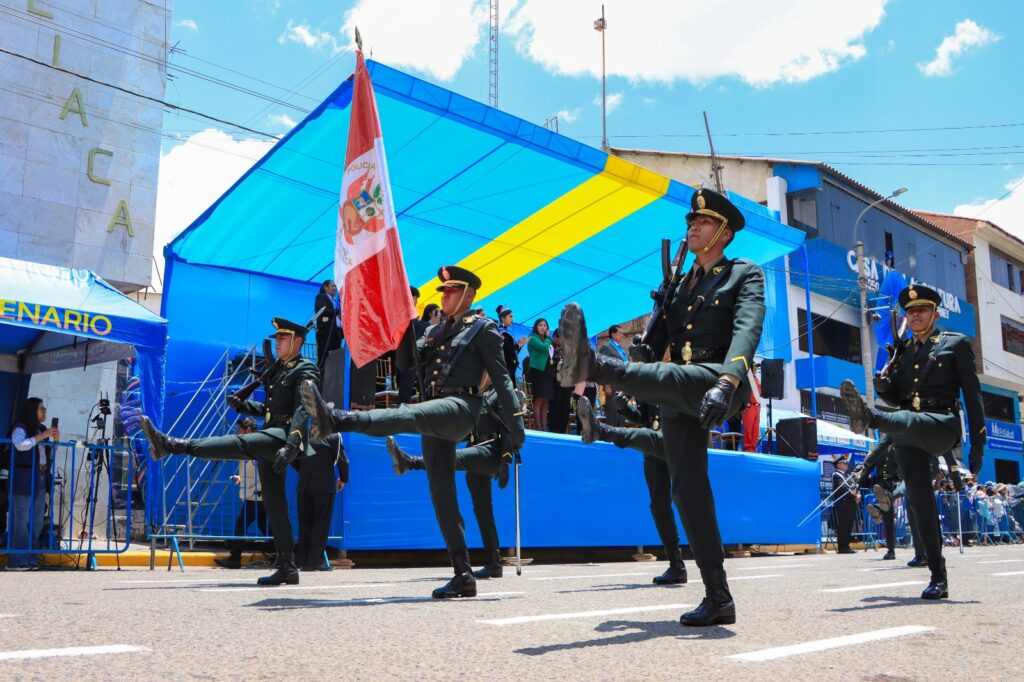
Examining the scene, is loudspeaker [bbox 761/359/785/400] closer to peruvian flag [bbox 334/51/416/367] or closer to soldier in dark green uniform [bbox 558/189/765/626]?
peruvian flag [bbox 334/51/416/367]

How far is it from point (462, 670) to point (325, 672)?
1.45 feet

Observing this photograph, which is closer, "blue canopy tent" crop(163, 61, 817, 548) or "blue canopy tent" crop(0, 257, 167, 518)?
"blue canopy tent" crop(0, 257, 167, 518)

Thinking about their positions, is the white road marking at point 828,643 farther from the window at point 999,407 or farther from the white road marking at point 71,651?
the window at point 999,407

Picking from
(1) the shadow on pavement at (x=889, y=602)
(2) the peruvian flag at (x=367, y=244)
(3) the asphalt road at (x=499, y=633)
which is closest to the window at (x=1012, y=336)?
(2) the peruvian flag at (x=367, y=244)

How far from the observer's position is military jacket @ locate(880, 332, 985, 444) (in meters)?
5.98

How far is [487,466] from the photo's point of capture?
8.03 metres

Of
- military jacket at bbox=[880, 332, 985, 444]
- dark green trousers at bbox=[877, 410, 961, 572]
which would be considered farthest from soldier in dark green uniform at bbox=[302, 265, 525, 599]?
military jacket at bbox=[880, 332, 985, 444]

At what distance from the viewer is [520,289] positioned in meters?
16.5

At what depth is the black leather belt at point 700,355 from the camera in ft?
14.5

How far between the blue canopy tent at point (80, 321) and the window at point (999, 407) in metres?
43.0

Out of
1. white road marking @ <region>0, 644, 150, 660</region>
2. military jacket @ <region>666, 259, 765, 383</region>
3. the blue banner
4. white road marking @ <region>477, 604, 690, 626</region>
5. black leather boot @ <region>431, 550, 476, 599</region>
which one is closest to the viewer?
white road marking @ <region>0, 644, 150, 660</region>

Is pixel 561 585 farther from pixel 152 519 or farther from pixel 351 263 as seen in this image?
pixel 152 519

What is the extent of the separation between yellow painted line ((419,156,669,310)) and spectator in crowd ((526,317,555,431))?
1.64 m

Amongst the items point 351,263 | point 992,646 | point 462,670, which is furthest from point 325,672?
point 351,263
